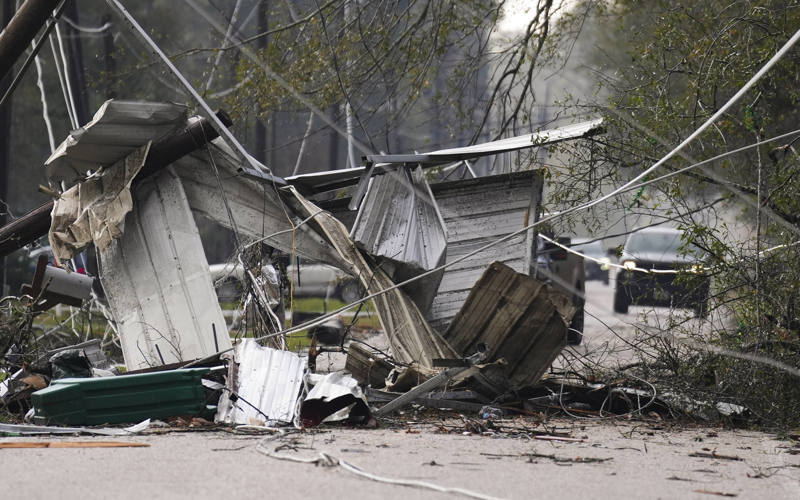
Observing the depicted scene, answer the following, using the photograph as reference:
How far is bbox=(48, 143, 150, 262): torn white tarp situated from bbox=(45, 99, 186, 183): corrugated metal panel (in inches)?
4.5

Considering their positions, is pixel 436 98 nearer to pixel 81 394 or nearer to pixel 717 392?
pixel 717 392

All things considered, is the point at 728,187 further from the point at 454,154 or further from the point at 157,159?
the point at 157,159

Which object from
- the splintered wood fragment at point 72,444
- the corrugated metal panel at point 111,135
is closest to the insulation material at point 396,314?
the corrugated metal panel at point 111,135

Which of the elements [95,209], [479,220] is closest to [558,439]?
[479,220]

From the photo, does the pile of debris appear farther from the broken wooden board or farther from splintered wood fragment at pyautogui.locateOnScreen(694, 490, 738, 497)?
splintered wood fragment at pyautogui.locateOnScreen(694, 490, 738, 497)

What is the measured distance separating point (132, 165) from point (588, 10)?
753 cm

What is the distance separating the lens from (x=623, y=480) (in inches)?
212

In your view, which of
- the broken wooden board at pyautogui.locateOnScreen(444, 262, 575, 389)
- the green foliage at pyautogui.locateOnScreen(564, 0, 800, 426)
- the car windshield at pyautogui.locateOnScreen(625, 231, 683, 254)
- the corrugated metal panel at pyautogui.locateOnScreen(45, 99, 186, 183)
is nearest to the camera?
the green foliage at pyautogui.locateOnScreen(564, 0, 800, 426)

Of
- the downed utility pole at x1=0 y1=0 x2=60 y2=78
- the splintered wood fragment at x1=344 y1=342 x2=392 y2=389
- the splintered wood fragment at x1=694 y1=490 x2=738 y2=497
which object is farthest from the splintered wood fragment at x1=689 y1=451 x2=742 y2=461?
the downed utility pole at x1=0 y1=0 x2=60 y2=78

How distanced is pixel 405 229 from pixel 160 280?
246 centimetres

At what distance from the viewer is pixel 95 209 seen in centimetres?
923

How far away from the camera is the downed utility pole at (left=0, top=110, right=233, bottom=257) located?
9.35 metres

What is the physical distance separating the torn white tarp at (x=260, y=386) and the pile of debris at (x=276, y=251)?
17mm

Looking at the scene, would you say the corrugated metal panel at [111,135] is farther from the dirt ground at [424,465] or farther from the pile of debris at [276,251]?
the dirt ground at [424,465]
